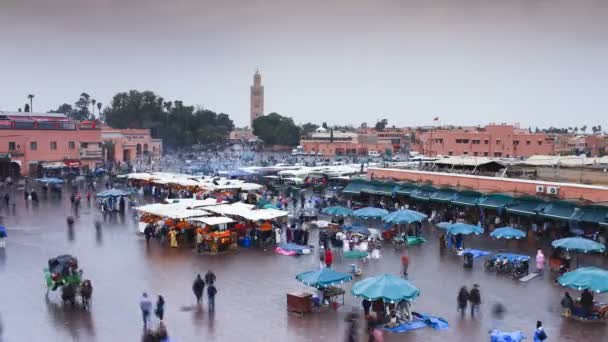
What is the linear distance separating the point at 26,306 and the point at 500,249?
15902 millimetres

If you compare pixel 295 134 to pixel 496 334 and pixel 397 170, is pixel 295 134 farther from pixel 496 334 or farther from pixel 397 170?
pixel 496 334

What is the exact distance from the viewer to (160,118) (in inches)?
4171

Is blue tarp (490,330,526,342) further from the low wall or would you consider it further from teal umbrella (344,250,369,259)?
the low wall

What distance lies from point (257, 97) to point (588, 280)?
16924cm

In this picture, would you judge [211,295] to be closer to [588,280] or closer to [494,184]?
[588,280]

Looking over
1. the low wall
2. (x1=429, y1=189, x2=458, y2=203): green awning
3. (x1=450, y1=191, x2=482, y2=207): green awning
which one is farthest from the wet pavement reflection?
(x1=429, y1=189, x2=458, y2=203): green awning

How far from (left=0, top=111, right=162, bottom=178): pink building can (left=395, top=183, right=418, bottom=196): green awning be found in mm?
32835

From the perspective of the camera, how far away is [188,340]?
13.0 m

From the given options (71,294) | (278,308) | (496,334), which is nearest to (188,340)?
(278,308)

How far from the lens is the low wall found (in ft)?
82.1

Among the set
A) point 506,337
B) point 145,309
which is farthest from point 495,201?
point 145,309

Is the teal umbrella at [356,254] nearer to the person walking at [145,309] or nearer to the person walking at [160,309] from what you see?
the person walking at [160,309]

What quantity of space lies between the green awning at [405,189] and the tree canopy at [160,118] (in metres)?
74.5

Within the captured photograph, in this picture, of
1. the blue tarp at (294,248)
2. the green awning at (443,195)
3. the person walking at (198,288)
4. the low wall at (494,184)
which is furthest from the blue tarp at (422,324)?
the green awning at (443,195)
